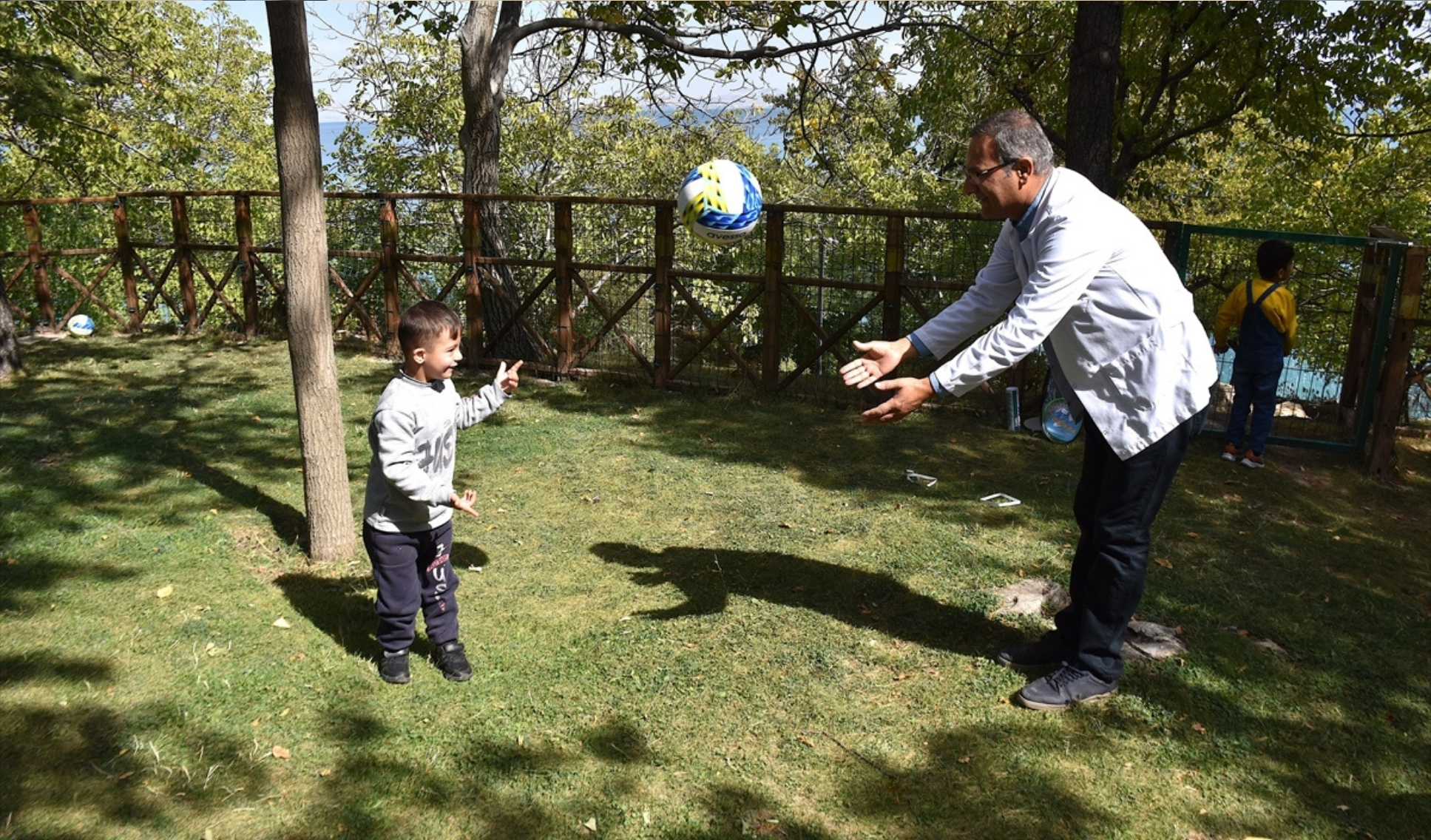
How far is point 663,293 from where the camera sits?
9.93m

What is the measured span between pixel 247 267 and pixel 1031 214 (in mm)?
11307

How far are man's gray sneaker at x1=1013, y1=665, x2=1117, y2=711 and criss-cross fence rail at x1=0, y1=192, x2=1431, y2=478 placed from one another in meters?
4.37

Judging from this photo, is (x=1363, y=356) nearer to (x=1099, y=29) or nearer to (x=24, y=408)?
(x=1099, y=29)

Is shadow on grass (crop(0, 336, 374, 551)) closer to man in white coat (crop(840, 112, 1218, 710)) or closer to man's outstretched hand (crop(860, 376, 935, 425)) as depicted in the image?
man's outstretched hand (crop(860, 376, 935, 425))

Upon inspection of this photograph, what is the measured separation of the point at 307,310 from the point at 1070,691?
421cm

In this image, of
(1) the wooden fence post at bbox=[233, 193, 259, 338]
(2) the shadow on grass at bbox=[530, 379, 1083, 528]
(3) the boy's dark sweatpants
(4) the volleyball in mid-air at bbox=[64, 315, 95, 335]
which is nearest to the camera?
(3) the boy's dark sweatpants

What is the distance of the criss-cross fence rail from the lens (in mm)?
8398

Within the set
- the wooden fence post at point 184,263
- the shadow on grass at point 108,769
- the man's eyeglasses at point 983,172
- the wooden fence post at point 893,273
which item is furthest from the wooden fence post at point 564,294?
the shadow on grass at point 108,769

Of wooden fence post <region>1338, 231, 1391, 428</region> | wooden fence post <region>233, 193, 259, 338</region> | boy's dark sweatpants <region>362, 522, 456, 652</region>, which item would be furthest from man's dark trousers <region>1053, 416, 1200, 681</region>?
wooden fence post <region>233, 193, 259, 338</region>

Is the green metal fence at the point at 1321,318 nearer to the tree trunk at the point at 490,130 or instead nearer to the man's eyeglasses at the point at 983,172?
the man's eyeglasses at the point at 983,172

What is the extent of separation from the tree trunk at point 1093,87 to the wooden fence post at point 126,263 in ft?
38.1

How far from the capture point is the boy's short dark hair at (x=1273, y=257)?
7.61 m

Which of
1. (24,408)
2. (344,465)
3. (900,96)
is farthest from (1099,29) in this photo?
(24,408)

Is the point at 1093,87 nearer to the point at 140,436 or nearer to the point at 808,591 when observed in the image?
the point at 808,591
